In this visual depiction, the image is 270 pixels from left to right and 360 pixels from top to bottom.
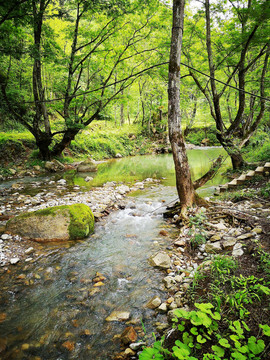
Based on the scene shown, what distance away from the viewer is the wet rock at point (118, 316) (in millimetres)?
2381

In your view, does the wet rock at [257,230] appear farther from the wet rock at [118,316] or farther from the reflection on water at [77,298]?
the wet rock at [118,316]

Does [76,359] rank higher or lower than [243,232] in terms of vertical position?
lower

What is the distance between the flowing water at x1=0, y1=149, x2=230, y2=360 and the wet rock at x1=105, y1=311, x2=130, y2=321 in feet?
0.16

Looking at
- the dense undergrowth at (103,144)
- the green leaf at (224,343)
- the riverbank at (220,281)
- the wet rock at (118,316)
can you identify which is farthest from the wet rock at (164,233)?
the dense undergrowth at (103,144)

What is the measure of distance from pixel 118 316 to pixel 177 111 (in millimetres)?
4003

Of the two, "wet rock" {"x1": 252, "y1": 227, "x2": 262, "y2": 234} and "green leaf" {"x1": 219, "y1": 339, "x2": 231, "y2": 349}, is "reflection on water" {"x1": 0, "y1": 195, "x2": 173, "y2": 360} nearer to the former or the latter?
"green leaf" {"x1": 219, "y1": 339, "x2": 231, "y2": 349}

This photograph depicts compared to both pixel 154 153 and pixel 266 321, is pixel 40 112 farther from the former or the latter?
pixel 154 153

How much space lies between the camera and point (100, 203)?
6.59m

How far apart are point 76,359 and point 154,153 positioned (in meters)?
22.9

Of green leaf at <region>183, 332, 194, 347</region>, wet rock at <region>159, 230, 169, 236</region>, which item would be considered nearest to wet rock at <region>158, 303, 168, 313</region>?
green leaf at <region>183, 332, 194, 347</region>

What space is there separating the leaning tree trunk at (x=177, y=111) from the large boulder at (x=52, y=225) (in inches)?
99.8

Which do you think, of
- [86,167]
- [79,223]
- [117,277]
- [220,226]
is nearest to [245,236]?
[220,226]

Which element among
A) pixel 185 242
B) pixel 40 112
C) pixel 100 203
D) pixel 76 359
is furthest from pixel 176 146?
pixel 40 112

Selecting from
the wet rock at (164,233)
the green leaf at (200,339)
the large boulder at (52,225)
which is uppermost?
the green leaf at (200,339)
